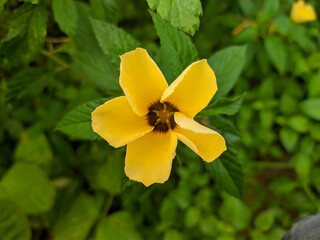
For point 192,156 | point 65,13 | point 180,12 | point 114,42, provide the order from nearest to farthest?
1. point 180,12
2. point 114,42
3. point 65,13
4. point 192,156

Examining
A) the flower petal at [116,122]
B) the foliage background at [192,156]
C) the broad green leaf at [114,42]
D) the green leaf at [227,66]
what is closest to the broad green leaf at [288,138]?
the foliage background at [192,156]

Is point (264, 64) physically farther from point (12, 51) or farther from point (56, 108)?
point (12, 51)

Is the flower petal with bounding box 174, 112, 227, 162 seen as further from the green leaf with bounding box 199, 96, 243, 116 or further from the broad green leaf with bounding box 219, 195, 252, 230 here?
the broad green leaf with bounding box 219, 195, 252, 230

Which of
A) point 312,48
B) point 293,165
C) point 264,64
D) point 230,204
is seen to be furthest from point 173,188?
point 312,48

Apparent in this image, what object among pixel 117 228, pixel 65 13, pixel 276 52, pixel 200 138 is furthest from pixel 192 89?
pixel 117 228

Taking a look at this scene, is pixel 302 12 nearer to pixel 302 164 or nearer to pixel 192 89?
pixel 302 164

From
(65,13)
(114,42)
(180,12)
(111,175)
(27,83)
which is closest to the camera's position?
(180,12)

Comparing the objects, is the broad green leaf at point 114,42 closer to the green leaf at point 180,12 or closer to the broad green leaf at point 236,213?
the green leaf at point 180,12
